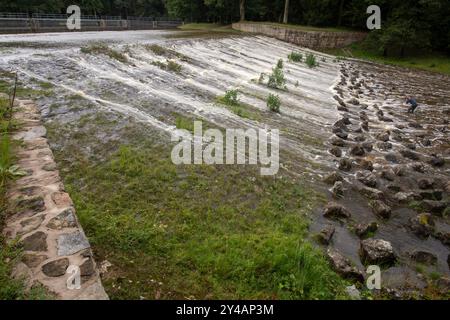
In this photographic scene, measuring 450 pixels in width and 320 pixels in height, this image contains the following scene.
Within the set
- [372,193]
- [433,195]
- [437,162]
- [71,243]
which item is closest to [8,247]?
[71,243]

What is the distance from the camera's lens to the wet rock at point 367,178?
8.80 meters

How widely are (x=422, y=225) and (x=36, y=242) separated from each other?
7.21 m

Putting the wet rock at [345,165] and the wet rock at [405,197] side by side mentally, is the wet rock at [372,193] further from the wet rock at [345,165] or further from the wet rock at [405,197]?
the wet rock at [345,165]

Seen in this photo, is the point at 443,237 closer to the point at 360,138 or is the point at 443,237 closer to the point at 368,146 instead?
the point at 368,146

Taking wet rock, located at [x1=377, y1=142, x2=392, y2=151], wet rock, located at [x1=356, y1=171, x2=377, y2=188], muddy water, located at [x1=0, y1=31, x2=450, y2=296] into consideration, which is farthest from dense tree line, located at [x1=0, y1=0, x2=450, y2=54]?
wet rock, located at [x1=356, y1=171, x2=377, y2=188]

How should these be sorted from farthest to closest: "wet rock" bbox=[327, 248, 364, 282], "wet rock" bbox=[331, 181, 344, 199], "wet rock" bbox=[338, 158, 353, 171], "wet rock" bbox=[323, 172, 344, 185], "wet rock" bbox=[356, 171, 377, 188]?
"wet rock" bbox=[338, 158, 353, 171]
"wet rock" bbox=[356, 171, 377, 188]
"wet rock" bbox=[323, 172, 344, 185]
"wet rock" bbox=[331, 181, 344, 199]
"wet rock" bbox=[327, 248, 364, 282]

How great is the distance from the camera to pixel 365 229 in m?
6.89

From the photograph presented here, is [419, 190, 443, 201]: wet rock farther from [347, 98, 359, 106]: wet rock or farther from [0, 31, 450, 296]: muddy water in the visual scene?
[347, 98, 359, 106]: wet rock

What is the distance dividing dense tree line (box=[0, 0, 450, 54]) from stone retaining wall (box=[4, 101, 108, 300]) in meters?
31.9

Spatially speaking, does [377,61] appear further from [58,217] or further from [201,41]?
[58,217]

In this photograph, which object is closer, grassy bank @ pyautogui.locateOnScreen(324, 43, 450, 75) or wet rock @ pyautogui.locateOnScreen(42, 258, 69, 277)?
wet rock @ pyautogui.locateOnScreen(42, 258, 69, 277)

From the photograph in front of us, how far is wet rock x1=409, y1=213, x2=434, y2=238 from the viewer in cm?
708

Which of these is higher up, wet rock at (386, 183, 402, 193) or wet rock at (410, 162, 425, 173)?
wet rock at (410, 162, 425, 173)

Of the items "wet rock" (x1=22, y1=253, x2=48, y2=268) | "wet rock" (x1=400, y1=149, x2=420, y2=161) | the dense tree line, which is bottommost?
"wet rock" (x1=400, y1=149, x2=420, y2=161)
